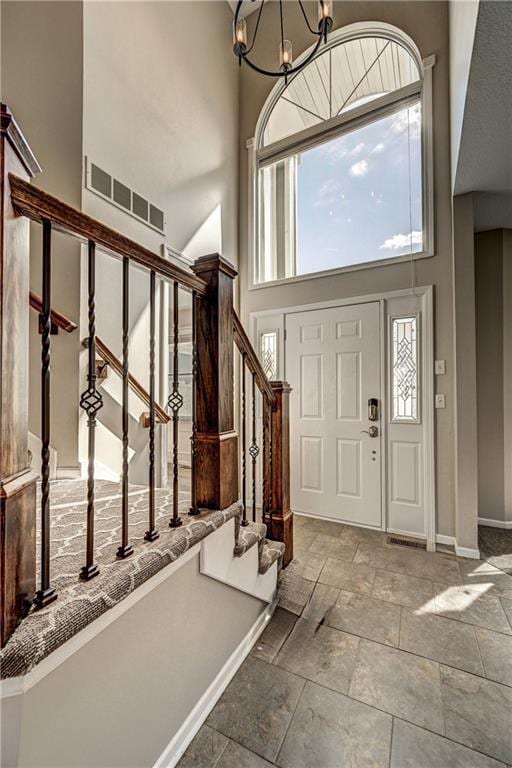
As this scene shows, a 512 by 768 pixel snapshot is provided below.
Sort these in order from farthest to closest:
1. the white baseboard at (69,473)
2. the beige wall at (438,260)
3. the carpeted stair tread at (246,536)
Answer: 1. the beige wall at (438,260)
2. the white baseboard at (69,473)
3. the carpeted stair tread at (246,536)


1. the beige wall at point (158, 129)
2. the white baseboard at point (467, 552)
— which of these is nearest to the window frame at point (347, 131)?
the beige wall at point (158, 129)

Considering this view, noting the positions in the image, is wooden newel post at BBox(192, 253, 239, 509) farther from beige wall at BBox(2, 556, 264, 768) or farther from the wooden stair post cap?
beige wall at BBox(2, 556, 264, 768)

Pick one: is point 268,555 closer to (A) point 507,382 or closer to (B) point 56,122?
(A) point 507,382

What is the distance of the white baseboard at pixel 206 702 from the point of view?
1.17 meters

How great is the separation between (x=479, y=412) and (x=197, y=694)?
3.09 metres

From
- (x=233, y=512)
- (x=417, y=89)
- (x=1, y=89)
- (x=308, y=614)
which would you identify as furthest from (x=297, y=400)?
(x=1, y=89)

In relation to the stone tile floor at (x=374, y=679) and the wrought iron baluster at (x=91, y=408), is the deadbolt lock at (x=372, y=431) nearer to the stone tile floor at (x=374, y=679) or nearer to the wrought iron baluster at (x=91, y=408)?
the stone tile floor at (x=374, y=679)

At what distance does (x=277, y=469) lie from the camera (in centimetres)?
234

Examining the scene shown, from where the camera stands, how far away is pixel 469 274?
2.66 m

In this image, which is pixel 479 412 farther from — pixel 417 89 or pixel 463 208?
pixel 417 89

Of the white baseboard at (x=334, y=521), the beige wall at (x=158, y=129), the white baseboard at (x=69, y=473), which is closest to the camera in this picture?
the white baseboard at (x=69, y=473)

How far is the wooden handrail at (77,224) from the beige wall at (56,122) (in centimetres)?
132

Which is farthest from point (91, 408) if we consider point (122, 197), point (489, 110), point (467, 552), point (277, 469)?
point (467, 552)

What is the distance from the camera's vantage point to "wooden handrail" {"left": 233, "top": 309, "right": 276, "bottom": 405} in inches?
66.3
